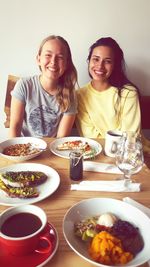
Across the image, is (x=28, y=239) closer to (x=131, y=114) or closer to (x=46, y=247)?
(x=46, y=247)

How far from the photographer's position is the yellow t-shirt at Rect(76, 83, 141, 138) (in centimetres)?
201

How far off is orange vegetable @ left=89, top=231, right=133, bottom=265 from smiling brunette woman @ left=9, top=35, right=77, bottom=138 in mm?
1191

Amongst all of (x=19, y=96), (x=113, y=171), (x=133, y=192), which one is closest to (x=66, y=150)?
(x=113, y=171)

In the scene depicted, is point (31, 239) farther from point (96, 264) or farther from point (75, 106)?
point (75, 106)

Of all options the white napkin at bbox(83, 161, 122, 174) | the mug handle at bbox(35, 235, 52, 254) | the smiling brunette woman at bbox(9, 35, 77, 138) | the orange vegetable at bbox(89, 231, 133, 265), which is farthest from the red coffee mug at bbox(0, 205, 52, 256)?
the smiling brunette woman at bbox(9, 35, 77, 138)

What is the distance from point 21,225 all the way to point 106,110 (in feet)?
4.63

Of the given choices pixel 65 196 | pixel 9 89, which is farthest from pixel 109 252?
pixel 9 89

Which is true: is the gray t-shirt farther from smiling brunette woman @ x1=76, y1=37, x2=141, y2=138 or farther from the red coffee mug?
the red coffee mug

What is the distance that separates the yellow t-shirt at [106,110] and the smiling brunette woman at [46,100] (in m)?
0.17

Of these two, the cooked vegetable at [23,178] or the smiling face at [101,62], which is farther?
the smiling face at [101,62]

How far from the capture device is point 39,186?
107 centimetres

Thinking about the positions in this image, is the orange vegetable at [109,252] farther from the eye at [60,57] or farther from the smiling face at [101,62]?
the smiling face at [101,62]

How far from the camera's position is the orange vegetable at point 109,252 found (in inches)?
27.8

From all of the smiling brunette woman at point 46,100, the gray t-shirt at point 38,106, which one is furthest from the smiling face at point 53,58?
the gray t-shirt at point 38,106
